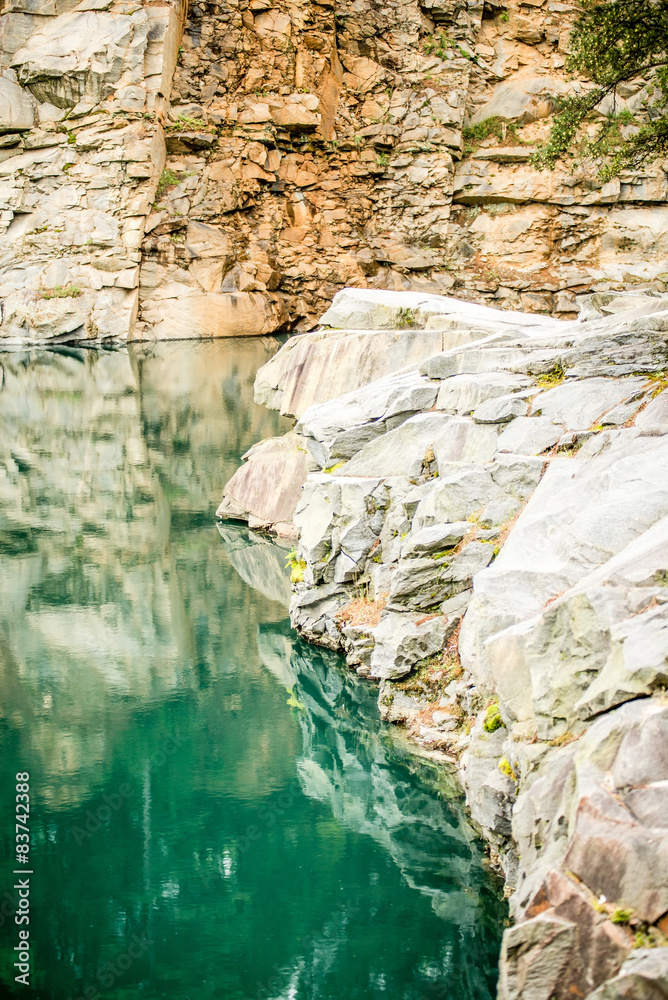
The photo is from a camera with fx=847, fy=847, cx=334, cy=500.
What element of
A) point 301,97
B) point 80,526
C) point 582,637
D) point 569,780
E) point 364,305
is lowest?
point 80,526

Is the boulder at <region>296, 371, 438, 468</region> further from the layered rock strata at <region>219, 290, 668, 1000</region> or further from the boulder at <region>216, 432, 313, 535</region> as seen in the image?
the boulder at <region>216, 432, 313, 535</region>

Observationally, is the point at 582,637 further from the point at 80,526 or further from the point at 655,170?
the point at 655,170

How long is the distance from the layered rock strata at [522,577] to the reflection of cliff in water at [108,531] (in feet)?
11.3

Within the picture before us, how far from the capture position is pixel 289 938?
33.2ft

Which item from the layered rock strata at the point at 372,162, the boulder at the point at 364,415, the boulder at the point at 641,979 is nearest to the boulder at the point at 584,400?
the boulder at the point at 364,415

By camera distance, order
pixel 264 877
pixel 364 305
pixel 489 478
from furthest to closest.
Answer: pixel 364 305 < pixel 489 478 < pixel 264 877

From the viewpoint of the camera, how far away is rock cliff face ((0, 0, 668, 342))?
49.1m

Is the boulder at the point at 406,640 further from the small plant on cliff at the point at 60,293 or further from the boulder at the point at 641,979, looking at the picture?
the small plant on cliff at the point at 60,293

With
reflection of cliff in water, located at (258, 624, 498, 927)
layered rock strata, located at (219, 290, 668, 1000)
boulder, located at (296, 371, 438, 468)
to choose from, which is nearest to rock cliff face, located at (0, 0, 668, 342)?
layered rock strata, located at (219, 290, 668, 1000)

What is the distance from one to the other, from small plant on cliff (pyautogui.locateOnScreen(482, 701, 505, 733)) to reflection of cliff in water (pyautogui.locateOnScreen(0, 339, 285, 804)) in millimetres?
6228

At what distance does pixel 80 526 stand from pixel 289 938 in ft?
58.5

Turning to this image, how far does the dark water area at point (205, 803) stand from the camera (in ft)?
32.0

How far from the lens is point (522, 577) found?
10531 millimetres

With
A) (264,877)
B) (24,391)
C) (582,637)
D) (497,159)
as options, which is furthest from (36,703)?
(497,159)
